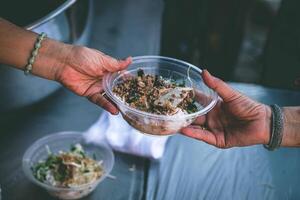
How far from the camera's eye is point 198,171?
197cm

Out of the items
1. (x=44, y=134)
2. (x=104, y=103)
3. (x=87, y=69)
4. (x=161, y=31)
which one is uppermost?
(x=87, y=69)

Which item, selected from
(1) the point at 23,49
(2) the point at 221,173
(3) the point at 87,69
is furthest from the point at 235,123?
(1) the point at 23,49

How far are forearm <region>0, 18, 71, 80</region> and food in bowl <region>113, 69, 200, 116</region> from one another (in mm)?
309

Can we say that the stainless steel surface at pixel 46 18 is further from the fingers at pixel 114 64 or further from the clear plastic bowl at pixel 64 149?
the clear plastic bowl at pixel 64 149

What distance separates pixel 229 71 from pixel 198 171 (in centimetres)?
227

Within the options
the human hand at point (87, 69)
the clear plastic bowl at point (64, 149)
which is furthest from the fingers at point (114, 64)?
the clear plastic bowl at point (64, 149)

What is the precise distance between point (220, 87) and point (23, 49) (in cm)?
88

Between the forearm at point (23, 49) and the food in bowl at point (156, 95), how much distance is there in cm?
31

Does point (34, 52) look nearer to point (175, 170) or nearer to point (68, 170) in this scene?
point (68, 170)

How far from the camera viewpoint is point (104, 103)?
5.59 feet

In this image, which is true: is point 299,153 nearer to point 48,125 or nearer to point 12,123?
point 48,125

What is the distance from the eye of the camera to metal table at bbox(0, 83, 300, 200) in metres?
1.85

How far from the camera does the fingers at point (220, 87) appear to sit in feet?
5.26

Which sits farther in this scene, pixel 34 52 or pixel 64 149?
pixel 64 149
